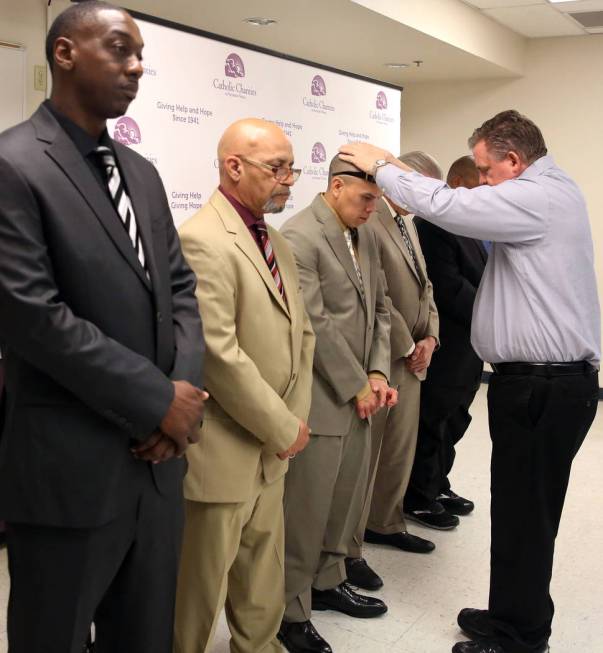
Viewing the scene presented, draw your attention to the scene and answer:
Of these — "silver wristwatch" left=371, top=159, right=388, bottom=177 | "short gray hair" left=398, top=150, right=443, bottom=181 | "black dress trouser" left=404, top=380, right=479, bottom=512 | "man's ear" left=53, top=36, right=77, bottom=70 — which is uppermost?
"man's ear" left=53, top=36, right=77, bottom=70

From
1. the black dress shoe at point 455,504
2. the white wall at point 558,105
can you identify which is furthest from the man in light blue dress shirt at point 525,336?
the white wall at point 558,105

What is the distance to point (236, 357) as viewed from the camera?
204cm

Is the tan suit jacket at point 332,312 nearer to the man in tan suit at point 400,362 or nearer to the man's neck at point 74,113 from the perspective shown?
the man in tan suit at point 400,362

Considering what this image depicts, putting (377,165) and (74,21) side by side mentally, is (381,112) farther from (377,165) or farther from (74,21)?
(74,21)

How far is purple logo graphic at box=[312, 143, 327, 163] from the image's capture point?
4496 mm

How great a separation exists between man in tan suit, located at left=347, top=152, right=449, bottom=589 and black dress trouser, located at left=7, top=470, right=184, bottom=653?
1498 mm

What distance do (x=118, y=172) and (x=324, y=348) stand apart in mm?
1133

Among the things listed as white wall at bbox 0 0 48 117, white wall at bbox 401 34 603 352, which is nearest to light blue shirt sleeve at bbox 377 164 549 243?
white wall at bbox 0 0 48 117

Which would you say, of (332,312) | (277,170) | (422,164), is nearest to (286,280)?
(277,170)

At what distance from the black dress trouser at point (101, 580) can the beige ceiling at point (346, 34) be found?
13.1 ft

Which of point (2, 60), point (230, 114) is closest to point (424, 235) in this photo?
point (230, 114)

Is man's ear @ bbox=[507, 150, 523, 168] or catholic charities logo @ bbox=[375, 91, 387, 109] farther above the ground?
catholic charities logo @ bbox=[375, 91, 387, 109]

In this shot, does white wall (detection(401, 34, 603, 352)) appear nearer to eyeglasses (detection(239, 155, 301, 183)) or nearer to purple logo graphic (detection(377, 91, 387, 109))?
purple logo graphic (detection(377, 91, 387, 109))

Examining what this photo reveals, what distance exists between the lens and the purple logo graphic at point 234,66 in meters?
3.69
